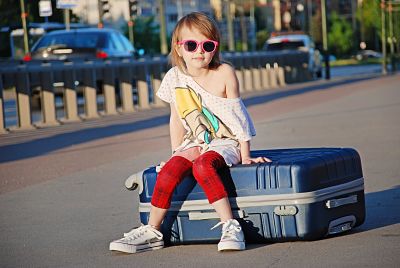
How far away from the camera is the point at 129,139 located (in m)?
17.0

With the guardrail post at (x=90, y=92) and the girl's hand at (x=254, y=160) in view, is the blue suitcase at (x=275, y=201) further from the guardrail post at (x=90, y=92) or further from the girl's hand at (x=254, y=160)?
the guardrail post at (x=90, y=92)

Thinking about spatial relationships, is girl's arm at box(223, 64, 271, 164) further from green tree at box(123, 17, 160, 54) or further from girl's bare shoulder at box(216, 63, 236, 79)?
green tree at box(123, 17, 160, 54)

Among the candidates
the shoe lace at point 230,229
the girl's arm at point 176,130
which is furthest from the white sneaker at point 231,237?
the girl's arm at point 176,130

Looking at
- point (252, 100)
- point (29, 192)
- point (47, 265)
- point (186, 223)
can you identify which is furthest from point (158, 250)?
point (252, 100)

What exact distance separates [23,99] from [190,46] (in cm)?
1375

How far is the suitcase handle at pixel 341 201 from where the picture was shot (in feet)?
23.4

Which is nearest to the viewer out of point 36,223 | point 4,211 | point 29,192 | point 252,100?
point 36,223

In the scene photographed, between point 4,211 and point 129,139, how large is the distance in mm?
7414

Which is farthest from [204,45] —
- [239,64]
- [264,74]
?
[264,74]

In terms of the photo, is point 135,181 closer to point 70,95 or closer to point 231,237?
point 231,237

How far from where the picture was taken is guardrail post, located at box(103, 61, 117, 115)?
24625 millimetres

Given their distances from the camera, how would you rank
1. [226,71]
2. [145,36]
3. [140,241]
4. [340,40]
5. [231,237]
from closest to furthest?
[231,237] → [140,241] → [226,71] → [145,36] → [340,40]

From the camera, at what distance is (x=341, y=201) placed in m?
7.28

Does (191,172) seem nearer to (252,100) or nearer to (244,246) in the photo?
(244,246)
